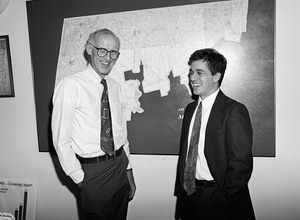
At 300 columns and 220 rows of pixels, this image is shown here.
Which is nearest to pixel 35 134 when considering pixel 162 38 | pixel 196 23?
pixel 162 38

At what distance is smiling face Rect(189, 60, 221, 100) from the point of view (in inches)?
69.6

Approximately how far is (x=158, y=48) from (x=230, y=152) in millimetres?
1094

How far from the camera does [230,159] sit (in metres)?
1.60

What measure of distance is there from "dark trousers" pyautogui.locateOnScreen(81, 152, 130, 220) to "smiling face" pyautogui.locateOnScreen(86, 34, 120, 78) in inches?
25.6

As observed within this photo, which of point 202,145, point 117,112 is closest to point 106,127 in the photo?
point 117,112

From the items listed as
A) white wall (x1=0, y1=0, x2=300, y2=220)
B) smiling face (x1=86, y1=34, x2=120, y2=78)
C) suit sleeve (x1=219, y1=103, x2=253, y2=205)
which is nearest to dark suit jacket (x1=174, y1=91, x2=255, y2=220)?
suit sleeve (x1=219, y1=103, x2=253, y2=205)

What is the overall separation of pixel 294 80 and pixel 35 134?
2.37 metres

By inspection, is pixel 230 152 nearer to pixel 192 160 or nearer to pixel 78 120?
pixel 192 160

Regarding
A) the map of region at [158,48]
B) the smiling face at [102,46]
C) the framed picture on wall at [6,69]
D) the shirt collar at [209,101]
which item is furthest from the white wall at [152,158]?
the smiling face at [102,46]

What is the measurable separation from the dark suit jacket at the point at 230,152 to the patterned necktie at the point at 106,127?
0.66 m

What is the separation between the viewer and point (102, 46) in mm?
1793

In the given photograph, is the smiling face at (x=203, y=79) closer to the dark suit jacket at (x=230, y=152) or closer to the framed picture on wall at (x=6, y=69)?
the dark suit jacket at (x=230, y=152)

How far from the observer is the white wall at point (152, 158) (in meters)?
2.06

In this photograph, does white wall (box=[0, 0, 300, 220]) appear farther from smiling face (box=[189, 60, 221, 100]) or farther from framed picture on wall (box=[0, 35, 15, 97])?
smiling face (box=[189, 60, 221, 100])
